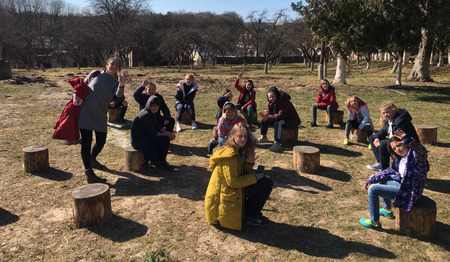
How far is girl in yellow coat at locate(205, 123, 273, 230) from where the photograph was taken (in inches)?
151

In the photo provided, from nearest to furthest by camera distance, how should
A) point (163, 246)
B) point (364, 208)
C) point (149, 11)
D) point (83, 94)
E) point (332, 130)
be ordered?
point (163, 246) → point (364, 208) → point (83, 94) → point (332, 130) → point (149, 11)

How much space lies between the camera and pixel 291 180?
229 inches

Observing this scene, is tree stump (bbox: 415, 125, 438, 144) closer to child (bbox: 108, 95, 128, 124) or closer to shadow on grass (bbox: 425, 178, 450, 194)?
shadow on grass (bbox: 425, 178, 450, 194)

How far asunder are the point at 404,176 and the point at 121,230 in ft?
11.0

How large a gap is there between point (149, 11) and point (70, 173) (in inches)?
2793

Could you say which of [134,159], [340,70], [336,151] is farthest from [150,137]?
[340,70]

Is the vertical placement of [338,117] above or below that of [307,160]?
above

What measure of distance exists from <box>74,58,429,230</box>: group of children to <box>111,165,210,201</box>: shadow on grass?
0.27 meters

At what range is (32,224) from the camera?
441cm

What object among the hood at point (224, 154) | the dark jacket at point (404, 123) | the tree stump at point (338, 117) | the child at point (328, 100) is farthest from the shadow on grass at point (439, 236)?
the tree stump at point (338, 117)

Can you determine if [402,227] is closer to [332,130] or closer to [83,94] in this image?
[83,94]

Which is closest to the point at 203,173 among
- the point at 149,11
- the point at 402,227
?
the point at 402,227

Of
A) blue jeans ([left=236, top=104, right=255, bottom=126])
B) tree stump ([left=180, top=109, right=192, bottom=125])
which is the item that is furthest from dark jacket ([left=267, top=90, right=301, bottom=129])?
tree stump ([left=180, top=109, right=192, bottom=125])

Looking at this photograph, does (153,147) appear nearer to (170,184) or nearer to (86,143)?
(170,184)
